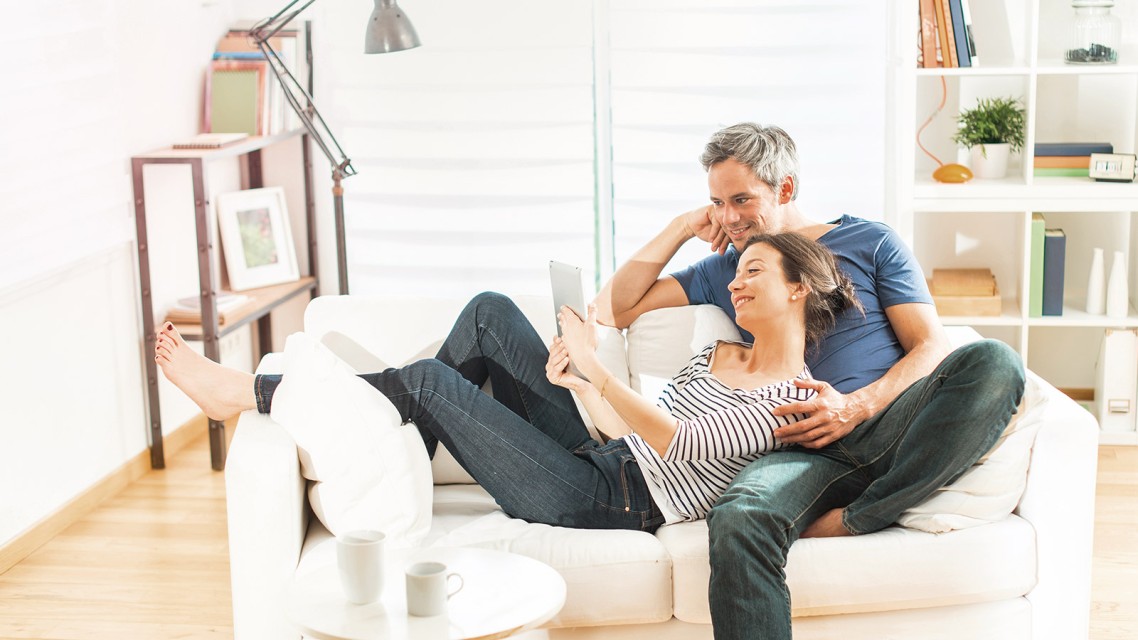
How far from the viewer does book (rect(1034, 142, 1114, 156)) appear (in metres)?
3.62

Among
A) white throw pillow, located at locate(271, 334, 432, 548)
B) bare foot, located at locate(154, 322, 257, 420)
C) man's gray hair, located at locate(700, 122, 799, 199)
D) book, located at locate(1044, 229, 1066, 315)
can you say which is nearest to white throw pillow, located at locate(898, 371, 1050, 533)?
man's gray hair, located at locate(700, 122, 799, 199)

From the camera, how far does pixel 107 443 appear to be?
3.46 m

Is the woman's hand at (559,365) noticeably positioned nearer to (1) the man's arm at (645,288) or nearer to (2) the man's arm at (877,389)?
(1) the man's arm at (645,288)

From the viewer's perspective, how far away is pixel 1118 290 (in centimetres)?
366

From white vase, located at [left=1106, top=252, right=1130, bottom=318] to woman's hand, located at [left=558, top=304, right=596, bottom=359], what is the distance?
209 centimetres

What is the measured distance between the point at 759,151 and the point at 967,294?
1.45 metres

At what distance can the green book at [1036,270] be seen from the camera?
3639mm

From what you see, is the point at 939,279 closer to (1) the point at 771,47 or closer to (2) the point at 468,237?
(1) the point at 771,47

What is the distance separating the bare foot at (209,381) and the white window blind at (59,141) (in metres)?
0.71

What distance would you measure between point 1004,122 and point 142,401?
2.82 meters

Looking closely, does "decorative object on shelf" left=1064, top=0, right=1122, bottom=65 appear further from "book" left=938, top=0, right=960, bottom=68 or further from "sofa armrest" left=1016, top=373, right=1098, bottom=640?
"sofa armrest" left=1016, top=373, right=1098, bottom=640

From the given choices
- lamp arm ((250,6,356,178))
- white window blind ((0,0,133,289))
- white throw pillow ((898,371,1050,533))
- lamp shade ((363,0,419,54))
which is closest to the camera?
white throw pillow ((898,371,1050,533))

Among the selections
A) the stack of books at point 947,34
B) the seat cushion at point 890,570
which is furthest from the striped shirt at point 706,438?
the stack of books at point 947,34

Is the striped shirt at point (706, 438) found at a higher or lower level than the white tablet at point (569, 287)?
lower
